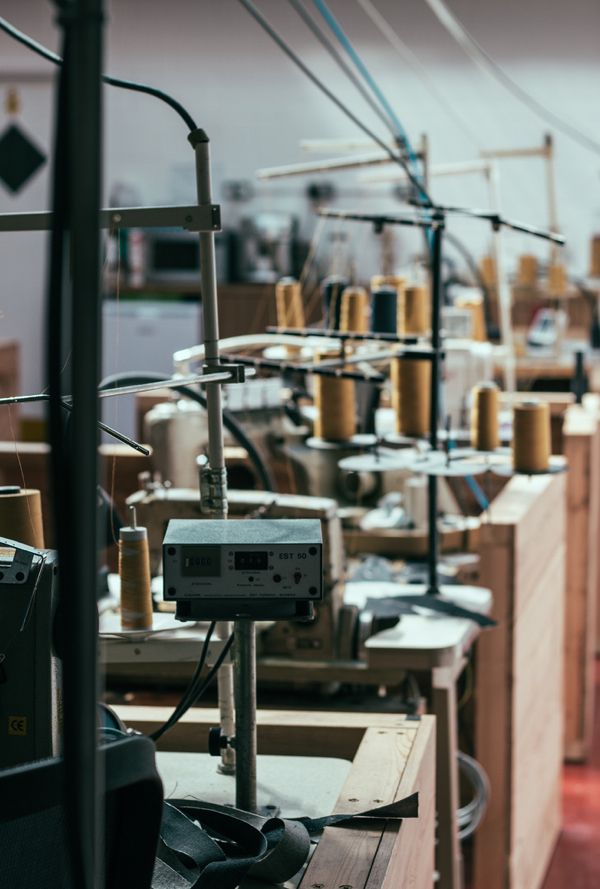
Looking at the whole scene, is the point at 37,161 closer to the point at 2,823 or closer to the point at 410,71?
the point at 410,71

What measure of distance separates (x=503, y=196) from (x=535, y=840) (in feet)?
17.1

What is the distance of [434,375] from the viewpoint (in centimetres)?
237

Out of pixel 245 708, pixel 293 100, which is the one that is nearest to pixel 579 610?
pixel 245 708

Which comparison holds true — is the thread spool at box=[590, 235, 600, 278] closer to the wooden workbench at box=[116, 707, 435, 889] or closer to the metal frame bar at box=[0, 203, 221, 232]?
the wooden workbench at box=[116, 707, 435, 889]

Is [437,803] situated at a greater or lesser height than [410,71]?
lesser

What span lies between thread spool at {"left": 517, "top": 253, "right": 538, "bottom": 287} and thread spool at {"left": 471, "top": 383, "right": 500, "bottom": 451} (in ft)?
12.5

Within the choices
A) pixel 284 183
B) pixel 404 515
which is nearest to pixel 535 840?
pixel 404 515

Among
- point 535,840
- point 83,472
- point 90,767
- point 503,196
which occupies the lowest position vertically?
point 535,840

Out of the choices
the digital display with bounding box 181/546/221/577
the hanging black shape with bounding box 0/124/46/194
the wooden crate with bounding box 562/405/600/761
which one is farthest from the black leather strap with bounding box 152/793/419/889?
the hanging black shape with bounding box 0/124/46/194

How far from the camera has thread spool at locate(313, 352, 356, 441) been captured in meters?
2.67

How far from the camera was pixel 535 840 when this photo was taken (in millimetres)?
3010

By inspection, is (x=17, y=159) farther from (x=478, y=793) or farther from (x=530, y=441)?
(x=478, y=793)

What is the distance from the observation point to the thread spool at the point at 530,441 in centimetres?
258

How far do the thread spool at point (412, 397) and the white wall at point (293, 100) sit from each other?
4.93m
